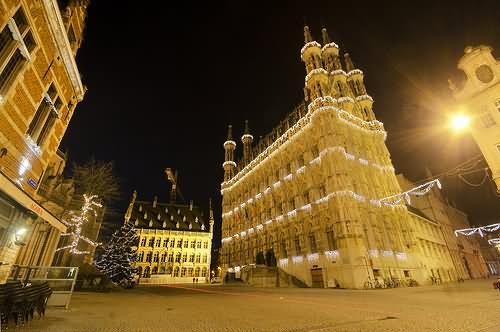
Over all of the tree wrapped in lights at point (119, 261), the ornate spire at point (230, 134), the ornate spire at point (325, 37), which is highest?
the ornate spire at point (325, 37)

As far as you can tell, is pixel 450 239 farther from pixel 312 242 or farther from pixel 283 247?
pixel 283 247

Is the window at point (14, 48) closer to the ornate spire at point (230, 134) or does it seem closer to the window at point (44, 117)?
the window at point (44, 117)

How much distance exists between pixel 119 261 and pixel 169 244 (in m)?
35.6

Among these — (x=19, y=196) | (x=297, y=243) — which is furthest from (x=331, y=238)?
(x=19, y=196)

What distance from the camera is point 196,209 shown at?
77312 millimetres

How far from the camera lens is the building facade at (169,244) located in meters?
58.7

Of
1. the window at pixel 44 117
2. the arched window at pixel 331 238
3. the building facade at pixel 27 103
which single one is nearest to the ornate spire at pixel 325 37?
the arched window at pixel 331 238

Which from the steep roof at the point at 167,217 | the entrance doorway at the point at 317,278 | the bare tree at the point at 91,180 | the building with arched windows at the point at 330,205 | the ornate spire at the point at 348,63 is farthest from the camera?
the steep roof at the point at 167,217

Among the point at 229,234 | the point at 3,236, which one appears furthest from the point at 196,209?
the point at 3,236

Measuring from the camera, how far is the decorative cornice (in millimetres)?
9906

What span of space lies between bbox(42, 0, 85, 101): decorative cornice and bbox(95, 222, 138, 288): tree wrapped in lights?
23.2 m

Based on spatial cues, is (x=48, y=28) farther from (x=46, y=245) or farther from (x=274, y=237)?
(x=274, y=237)

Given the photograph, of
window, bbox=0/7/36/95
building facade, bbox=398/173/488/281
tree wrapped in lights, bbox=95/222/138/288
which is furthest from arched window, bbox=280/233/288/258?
window, bbox=0/7/36/95

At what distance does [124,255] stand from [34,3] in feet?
91.5
